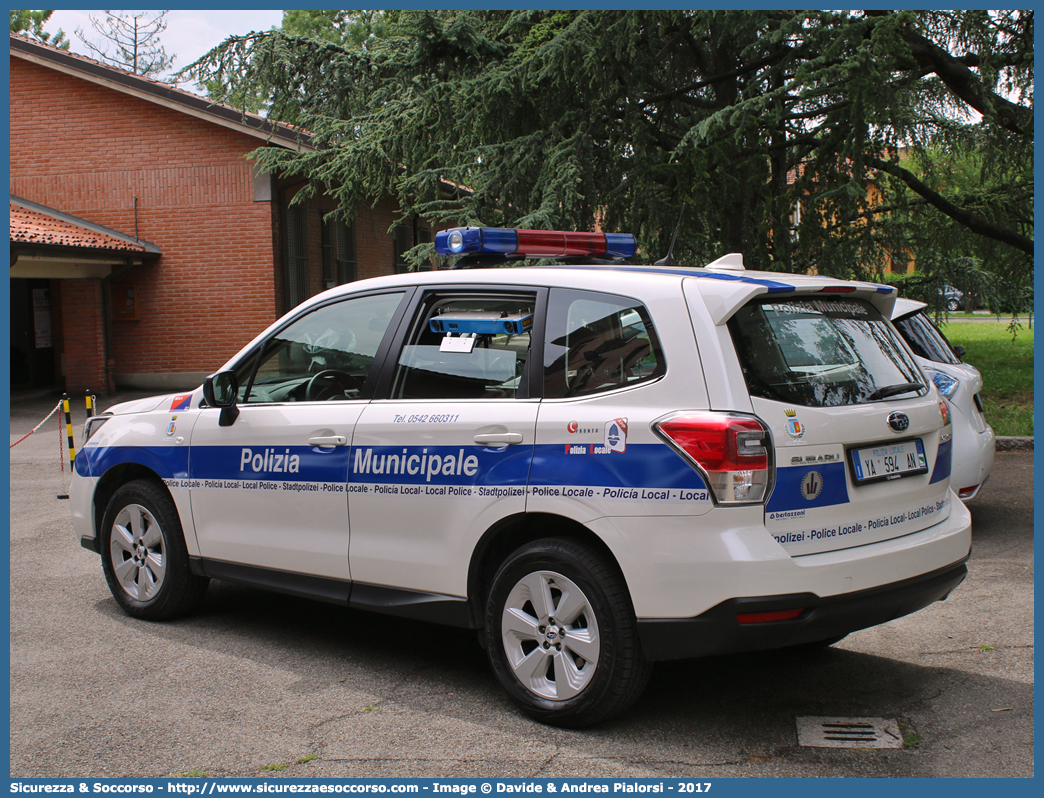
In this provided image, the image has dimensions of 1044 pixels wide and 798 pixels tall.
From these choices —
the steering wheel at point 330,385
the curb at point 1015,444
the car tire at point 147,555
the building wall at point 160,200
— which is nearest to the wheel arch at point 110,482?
the car tire at point 147,555

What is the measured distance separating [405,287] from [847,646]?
2764 mm

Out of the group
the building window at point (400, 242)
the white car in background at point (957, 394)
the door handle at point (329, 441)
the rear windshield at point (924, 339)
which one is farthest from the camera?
the building window at point (400, 242)

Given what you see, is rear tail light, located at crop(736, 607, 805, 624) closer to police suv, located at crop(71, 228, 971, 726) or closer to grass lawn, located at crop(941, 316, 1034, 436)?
police suv, located at crop(71, 228, 971, 726)

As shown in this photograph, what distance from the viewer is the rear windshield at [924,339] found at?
6996 millimetres

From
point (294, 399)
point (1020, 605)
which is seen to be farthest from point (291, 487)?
point (1020, 605)

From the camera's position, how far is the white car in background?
654cm

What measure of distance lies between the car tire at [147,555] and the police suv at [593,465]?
1.65ft

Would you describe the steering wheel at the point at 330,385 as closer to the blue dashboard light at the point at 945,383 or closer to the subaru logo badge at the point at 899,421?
the subaru logo badge at the point at 899,421

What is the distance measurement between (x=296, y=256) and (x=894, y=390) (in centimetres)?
1879

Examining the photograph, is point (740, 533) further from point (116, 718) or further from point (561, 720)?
point (116, 718)

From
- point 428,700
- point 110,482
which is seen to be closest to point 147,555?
point 110,482

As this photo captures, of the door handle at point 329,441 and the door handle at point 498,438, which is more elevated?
the door handle at point 498,438

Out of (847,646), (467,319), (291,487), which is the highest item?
(467,319)

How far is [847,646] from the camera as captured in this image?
4.83 m
